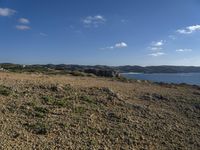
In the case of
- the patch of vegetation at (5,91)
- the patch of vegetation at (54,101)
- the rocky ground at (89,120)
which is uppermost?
the patch of vegetation at (5,91)

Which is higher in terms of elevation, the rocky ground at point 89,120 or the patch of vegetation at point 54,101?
the patch of vegetation at point 54,101

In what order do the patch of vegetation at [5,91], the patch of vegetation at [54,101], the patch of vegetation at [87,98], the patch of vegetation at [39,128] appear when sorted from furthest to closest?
the patch of vegetation at [87,98] < the patch of vegetation at [5,91] < the patch of vegetation at [54,101] < the patch of vegetation at [39,128]

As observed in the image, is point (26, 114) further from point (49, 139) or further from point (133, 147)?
point (133, 147)

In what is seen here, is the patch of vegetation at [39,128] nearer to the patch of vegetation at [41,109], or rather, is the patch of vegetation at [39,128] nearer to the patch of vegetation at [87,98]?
the patch of vegetation at [41,109]

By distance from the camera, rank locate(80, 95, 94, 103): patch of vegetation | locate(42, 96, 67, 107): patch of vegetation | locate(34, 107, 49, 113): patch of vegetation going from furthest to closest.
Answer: locate(80, 95, 94, 103): patch of vegetation < locate(42, 96, 67, 107): patch of vegetation < locate(34, 107, 49, 113): patch of vegetation

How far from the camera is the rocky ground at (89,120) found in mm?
11625

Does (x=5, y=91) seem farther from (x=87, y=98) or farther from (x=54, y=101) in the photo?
(x=87, y=98)

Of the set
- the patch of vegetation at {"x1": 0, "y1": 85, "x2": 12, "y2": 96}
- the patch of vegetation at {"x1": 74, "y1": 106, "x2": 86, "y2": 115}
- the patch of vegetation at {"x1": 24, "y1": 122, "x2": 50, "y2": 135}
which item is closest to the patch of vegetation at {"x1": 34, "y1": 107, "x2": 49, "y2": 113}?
the patch of vegetation at {"x1": 74, "y1": 106, "x2": 86, "y2": 115}

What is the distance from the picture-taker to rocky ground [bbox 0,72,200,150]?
11625 millimetres

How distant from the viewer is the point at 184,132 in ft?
46.6

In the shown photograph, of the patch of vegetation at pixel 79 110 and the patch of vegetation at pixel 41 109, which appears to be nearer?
the patch of vegetation at pixel 41 109

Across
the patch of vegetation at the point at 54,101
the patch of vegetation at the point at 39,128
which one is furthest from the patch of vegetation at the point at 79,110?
the patch of vegetation at the point at 39,128

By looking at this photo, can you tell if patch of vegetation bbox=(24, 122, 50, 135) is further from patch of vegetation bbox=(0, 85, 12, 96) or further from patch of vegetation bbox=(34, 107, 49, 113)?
patch of vegetation bbox=(0, 85, 12, 96)

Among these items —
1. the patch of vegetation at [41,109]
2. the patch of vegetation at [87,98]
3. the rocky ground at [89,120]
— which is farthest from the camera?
the patch of vegetation at [87,98]
